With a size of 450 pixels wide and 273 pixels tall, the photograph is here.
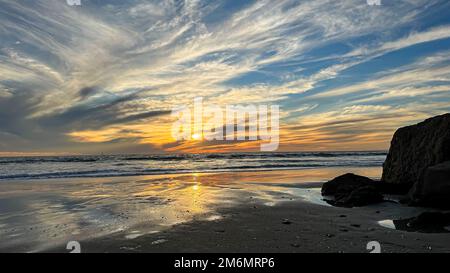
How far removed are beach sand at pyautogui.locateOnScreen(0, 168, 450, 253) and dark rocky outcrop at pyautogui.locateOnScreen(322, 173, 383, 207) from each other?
0.41 meters

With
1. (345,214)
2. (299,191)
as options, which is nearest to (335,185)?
(299,191)

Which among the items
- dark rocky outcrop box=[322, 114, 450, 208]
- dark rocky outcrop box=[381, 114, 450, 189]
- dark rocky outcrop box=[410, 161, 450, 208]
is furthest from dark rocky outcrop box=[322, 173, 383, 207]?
dark rocky outcrop box=[410, 161, 450, 208]

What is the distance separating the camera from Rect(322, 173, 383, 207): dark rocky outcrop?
32.6ft

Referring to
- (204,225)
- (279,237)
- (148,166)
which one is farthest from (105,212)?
(148,166)

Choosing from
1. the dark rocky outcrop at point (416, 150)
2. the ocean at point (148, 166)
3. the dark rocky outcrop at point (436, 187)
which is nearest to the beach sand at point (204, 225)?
the dark rocky outcrop at point (436, 187)

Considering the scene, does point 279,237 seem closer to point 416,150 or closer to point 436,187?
point 436,187

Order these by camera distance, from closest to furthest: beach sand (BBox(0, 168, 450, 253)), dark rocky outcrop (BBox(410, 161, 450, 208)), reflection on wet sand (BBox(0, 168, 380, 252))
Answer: beach sand (BBox(0, 168, 450, 253)), reflection on wet sand (BBox(0, 168, 380, 252)), dark rocky outcrop (BBox(410, 161, 450, 208))

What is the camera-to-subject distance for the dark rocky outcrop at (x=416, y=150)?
999 cm

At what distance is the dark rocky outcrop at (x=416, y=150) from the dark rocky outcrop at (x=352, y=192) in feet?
3.63

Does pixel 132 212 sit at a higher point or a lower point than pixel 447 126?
lower

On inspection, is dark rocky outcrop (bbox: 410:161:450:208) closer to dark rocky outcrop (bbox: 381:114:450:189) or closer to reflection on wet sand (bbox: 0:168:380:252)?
dark rocky outcrop (bbox: 381:114:450:189)

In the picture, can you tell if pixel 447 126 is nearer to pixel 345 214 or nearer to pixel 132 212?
pixel 345 214
